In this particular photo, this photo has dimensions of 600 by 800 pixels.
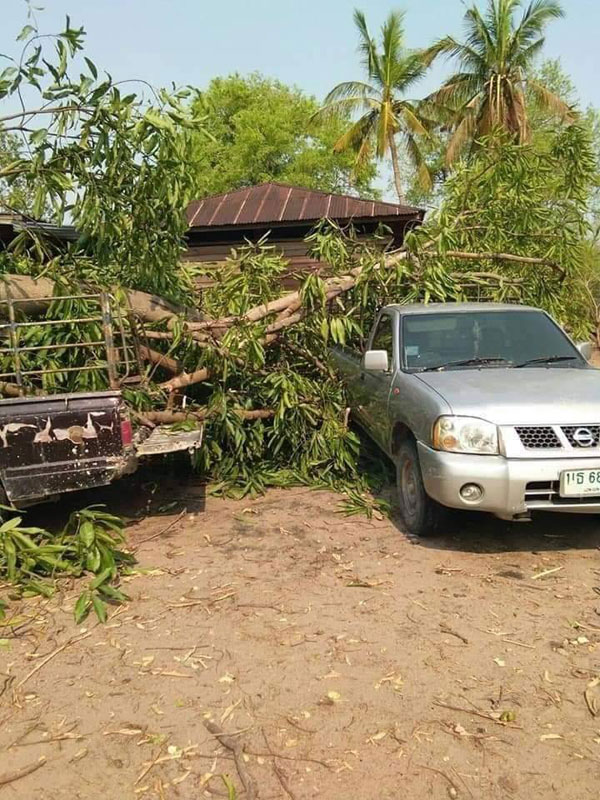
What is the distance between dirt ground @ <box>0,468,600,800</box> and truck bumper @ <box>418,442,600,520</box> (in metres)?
0.44

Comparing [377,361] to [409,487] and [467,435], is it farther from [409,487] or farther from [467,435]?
[467,435]

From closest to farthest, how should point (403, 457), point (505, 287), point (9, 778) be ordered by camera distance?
1. point (9, 778)
2. point (403, 457)
3. point (505, 287)

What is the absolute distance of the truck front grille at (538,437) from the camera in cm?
408

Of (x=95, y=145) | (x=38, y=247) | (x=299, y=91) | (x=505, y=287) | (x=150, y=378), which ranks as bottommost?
(x=150, y=378)

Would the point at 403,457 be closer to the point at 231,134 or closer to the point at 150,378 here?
the point at 150,378

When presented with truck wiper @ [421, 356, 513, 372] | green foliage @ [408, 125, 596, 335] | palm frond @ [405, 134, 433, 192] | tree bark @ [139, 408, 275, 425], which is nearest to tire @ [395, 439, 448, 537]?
truck wiper @ [421, 356, 513, 372]

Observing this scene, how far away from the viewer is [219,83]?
38.0 meters

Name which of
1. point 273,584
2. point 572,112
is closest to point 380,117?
point 572,112

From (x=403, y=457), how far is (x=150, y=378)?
99.2 inches

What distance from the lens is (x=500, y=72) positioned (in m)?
22.9

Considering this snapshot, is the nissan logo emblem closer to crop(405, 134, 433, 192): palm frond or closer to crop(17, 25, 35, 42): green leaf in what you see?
crop(17, 25, 35, 42): green leaf

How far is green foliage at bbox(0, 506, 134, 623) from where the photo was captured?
4051 mm

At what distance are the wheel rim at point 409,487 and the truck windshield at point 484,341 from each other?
0.82 meters

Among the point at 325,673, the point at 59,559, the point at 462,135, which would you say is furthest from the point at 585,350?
the point at 462,135
